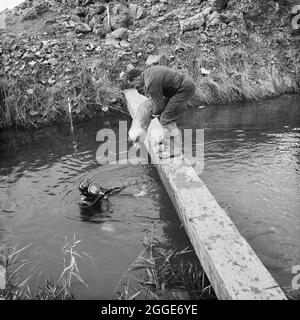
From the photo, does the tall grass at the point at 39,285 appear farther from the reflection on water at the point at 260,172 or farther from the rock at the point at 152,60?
the rock at the point at 152,60

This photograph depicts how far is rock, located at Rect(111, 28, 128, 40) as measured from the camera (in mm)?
12328

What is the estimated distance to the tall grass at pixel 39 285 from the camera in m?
3.93

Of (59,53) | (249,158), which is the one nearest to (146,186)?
(249,158)

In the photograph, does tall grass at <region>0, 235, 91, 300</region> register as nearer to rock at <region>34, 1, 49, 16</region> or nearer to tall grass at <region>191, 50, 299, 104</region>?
tall grass at <region>191, 50, 299, 104</region>

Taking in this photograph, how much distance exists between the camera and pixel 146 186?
254 inches

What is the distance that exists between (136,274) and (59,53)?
29.0 feet

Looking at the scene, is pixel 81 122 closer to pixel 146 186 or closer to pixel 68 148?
pixel 68 148

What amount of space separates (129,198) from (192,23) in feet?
27.5

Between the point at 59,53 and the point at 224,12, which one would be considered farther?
the point at 224,12

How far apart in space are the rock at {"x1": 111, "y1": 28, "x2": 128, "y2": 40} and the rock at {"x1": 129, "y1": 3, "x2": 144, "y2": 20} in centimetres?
122

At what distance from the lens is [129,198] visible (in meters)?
6.09

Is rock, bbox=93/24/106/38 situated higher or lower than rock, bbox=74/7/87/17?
lower

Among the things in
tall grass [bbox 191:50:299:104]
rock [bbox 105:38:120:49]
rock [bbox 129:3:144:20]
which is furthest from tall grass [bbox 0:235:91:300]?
rock [bbox 129:3:144:20]

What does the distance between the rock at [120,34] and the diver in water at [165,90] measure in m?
6.60
